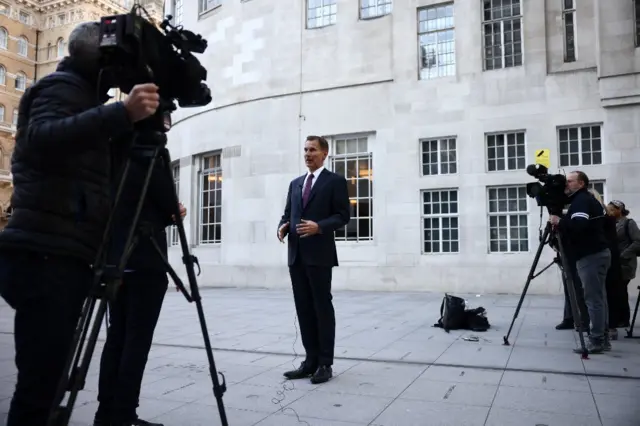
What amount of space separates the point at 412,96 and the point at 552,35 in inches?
170

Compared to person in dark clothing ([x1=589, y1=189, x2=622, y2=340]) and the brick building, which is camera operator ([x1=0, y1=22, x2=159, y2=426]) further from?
the brick building

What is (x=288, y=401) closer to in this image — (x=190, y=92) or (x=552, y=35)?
(x=190, y=92)

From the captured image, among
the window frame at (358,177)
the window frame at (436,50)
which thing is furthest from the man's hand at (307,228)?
the window frame at (436,50)

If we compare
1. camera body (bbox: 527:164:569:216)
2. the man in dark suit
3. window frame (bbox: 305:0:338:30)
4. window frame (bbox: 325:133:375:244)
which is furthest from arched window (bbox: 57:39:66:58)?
camera body (bbox: 527:164:569:216)

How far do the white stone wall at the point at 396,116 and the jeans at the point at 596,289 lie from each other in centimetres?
Result: 872

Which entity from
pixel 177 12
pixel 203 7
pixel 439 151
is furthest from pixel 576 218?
pixel 177 12

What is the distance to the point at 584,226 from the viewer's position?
610 cm

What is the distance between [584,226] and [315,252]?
328cm

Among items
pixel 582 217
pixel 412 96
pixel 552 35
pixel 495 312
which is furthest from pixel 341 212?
pixel 552 35

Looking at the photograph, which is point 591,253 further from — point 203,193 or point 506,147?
point 203,193

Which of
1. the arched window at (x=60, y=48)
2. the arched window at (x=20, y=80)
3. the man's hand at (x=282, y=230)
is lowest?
the man's hand at (x=282, y=230)

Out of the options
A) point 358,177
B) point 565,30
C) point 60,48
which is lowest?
point 358,177

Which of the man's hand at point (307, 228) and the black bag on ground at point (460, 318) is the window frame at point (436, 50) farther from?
the man's hand at point (307, 228)

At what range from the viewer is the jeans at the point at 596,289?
614cm
